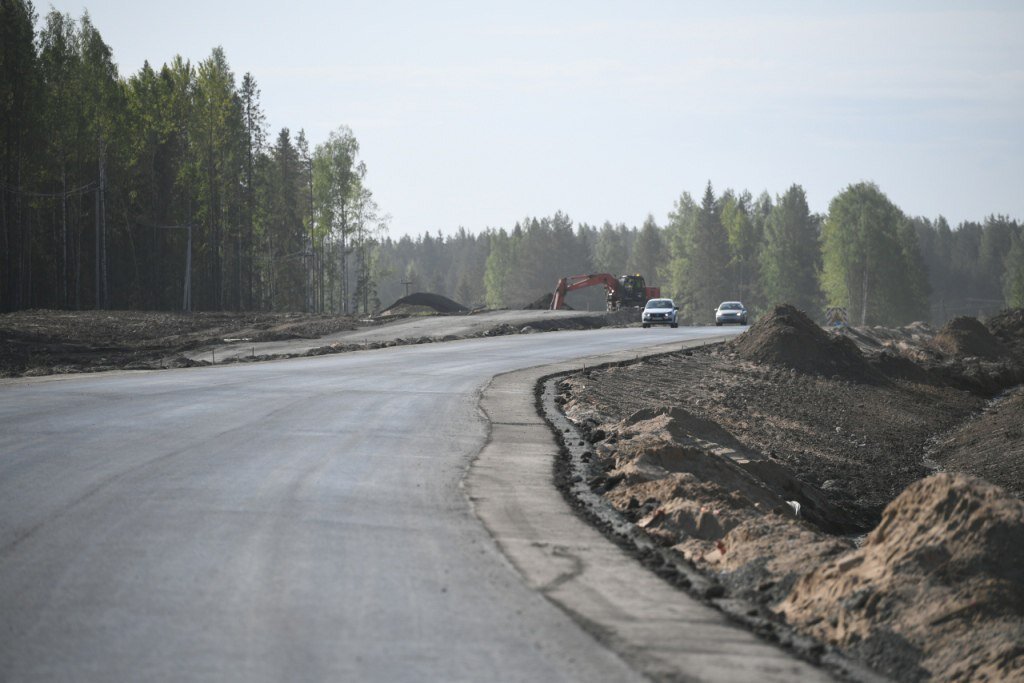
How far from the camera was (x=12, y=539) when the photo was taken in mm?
7848

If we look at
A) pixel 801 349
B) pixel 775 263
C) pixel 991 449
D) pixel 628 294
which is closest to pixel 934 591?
pixel 991 449

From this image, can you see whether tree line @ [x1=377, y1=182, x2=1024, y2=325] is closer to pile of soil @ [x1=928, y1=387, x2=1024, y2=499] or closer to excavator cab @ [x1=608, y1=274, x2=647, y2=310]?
excavator cab @ [x1=608, y1=274, x2=647, y2=310]

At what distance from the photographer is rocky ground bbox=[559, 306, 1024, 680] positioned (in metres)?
6.03

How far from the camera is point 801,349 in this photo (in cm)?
3222

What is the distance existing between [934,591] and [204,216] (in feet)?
267

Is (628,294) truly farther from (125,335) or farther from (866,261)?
(866,261)

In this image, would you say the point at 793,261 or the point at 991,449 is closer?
the point at 991,449

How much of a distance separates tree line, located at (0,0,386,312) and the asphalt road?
50813mm

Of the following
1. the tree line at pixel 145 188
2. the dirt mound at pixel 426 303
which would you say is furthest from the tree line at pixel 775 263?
the dirt mound at pixel 426 303

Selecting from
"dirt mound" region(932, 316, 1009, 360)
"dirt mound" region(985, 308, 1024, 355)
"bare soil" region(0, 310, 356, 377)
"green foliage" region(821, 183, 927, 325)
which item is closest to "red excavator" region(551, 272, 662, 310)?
"bare soil" region(0, 310, 356, 377)

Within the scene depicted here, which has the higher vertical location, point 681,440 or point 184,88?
point 184,88

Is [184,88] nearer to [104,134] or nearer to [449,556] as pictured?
[104,134]

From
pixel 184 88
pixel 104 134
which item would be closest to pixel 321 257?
pixel 184 88

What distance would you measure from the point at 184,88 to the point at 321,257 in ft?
91.9
